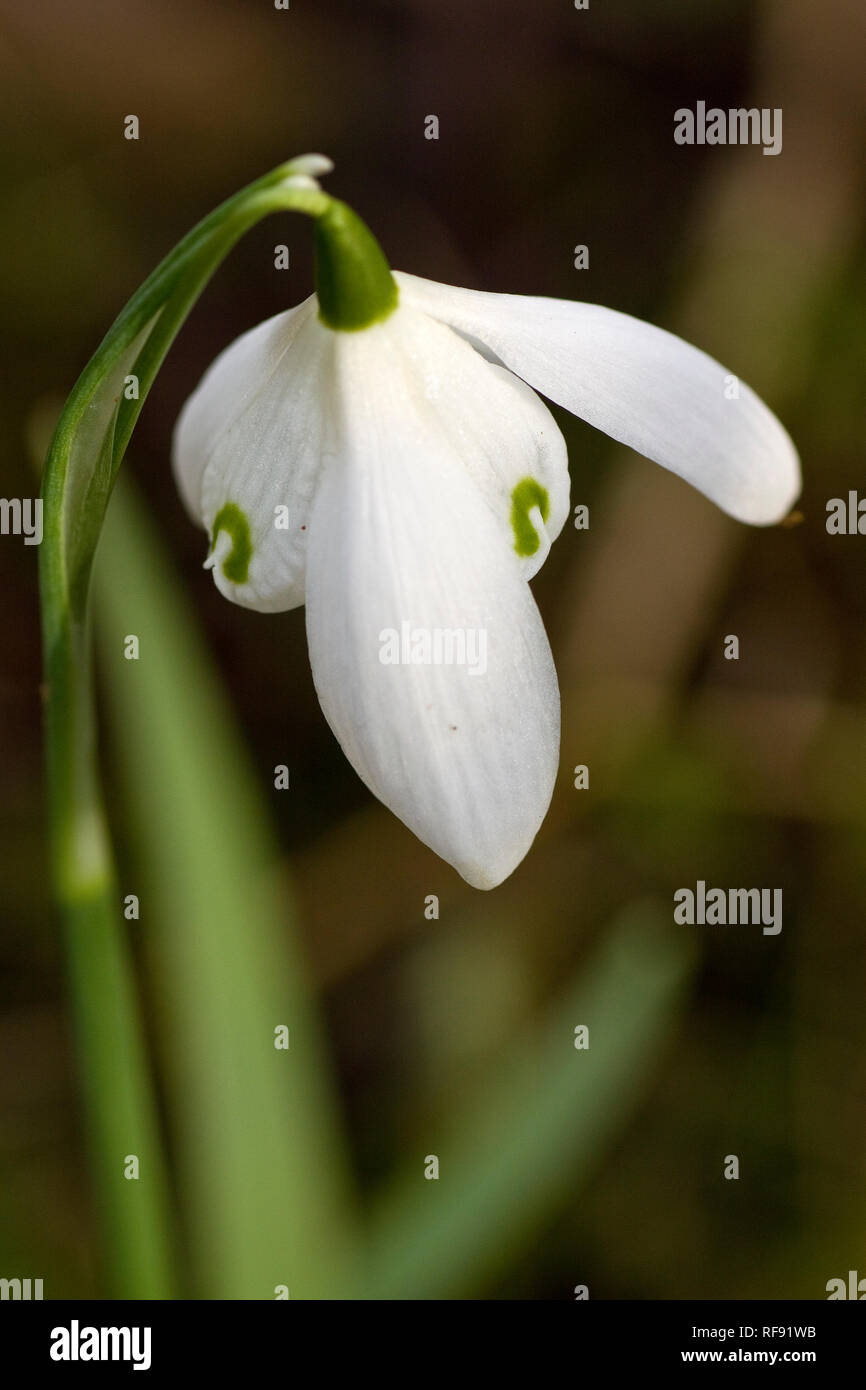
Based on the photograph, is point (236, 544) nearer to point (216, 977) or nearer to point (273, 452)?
point (273, 452)

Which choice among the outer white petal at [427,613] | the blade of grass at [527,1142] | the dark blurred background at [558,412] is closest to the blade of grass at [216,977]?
the blade of grass at [527,1142]

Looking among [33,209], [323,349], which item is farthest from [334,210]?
[33,209]

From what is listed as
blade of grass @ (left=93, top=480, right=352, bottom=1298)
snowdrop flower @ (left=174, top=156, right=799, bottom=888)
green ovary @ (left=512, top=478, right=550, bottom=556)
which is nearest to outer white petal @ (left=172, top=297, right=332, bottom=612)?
snowdrop flower @ (left=174, top=156, right=799, bottom=888)

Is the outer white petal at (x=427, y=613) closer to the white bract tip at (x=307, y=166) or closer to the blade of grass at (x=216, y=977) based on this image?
the white bract tip at (x=307, y=166)

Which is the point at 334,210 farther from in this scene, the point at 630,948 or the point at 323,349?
the point at 630,948

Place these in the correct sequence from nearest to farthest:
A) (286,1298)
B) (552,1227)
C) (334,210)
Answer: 1. (334,210)
2. (286,1298)
3. (552,1227)

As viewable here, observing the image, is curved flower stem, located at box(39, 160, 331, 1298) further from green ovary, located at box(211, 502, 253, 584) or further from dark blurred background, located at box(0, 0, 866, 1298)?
dark blurred background, located at box(0, 0, 866, 1298)

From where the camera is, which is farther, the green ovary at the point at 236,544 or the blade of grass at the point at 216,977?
the blade of grass at the point at 216,977
